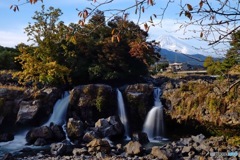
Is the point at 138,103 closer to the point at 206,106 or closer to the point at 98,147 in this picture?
the point at 206,106

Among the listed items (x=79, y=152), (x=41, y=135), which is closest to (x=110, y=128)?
(x=41, y=135)

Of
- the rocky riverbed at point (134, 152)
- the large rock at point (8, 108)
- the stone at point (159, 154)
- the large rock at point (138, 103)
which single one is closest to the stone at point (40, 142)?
the rocky riverbed at point (134, 152)

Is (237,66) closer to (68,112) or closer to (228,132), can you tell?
(228,132)

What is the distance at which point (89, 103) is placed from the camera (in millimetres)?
18250

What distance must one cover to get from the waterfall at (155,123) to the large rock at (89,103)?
7.46ft

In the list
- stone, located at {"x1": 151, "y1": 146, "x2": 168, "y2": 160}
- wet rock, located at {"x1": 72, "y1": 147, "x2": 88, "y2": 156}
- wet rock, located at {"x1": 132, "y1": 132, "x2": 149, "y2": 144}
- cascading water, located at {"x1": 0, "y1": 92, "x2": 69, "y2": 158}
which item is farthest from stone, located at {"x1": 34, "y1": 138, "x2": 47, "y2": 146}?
stone, located at {"x1": 151, "y1": 146, "x2": 168, "y2": 160}

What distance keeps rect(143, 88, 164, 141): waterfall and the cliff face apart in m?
0.46

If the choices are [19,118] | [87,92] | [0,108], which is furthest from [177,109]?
[0,108]

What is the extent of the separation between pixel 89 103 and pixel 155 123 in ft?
11.8

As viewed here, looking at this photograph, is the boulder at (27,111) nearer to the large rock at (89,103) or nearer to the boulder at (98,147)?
the large rock at (89,103)

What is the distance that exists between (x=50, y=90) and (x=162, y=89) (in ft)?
20.4

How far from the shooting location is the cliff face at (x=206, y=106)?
15805mm

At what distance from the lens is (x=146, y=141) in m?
15.8

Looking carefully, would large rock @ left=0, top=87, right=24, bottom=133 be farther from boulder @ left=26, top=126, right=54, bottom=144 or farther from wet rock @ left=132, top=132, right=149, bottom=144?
wet rock @ left=132, top=132, right=149, bottom=144
